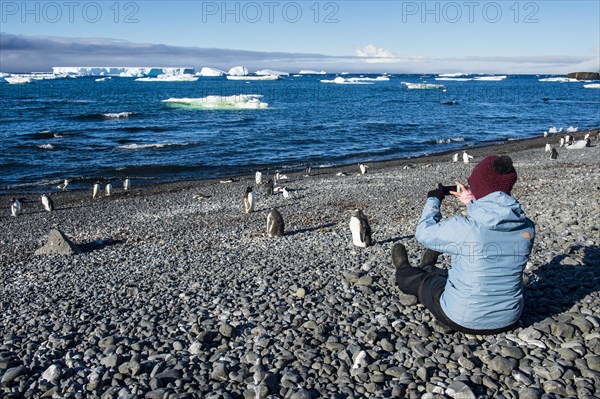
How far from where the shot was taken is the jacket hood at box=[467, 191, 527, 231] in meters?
3.82

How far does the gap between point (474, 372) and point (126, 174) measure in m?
18.6

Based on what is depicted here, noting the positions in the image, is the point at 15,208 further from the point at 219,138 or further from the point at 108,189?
the point at 219,138

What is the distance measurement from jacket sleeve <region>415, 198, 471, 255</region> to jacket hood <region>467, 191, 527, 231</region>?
13 centimetres

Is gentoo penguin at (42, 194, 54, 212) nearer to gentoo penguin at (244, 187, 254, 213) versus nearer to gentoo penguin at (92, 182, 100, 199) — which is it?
gentoo penguin at (92, 182, 100, 199)

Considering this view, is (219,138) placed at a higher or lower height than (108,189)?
higher

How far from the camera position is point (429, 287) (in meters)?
4.70

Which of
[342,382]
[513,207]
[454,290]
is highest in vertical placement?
[513,207]

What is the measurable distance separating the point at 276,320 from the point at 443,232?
1902 mm

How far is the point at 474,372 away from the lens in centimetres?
393

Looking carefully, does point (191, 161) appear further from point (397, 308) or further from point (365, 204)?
point (397, 308)

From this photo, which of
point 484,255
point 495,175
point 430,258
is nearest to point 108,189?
point 430,258

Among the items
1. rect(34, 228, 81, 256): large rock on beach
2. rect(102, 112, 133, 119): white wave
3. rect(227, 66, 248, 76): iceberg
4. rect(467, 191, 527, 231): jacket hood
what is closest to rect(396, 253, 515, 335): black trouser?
rect(467, 191, 527, 231): jacket hood

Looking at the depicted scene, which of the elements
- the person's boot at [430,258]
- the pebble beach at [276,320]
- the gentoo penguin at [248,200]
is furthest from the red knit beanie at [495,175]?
the gentoo penguin at [248,200]

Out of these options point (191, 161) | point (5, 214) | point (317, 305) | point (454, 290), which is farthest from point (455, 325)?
point (191, 161)
